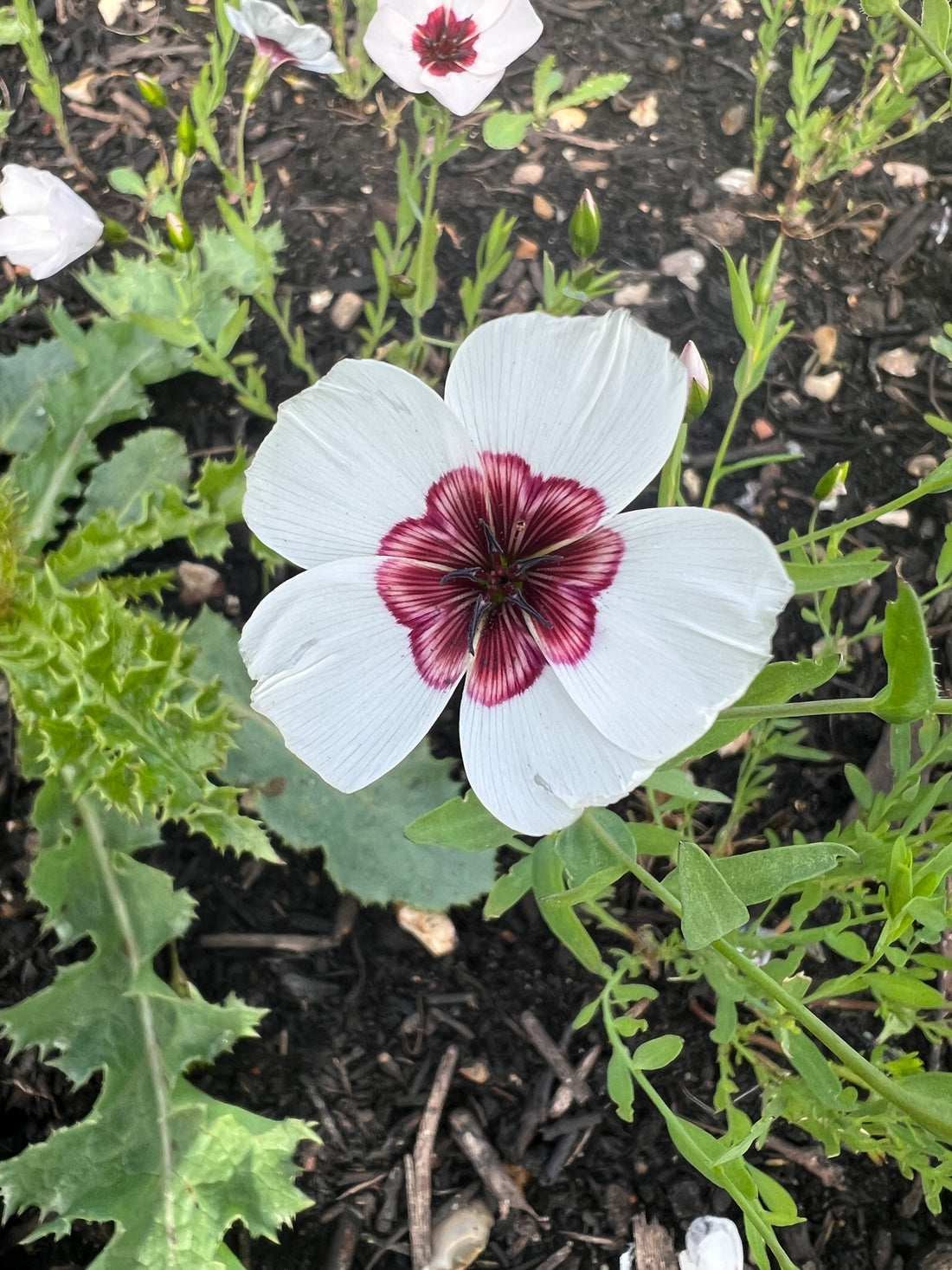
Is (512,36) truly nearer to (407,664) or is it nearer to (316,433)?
(316,433)

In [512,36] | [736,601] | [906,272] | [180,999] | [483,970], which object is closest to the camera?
[736,601]

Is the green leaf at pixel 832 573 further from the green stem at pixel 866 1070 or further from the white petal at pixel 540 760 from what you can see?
the white petal at pixel 540 760

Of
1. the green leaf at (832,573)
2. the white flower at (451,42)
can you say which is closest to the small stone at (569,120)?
the white flower at (451,42)

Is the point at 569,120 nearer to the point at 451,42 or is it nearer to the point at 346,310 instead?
the point at 346,310

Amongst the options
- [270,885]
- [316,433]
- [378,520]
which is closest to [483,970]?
[270,885]

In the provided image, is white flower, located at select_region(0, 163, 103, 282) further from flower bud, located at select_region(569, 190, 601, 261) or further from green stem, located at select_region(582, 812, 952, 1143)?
green stem, located at select_region(582, 812, 952, 1143)
